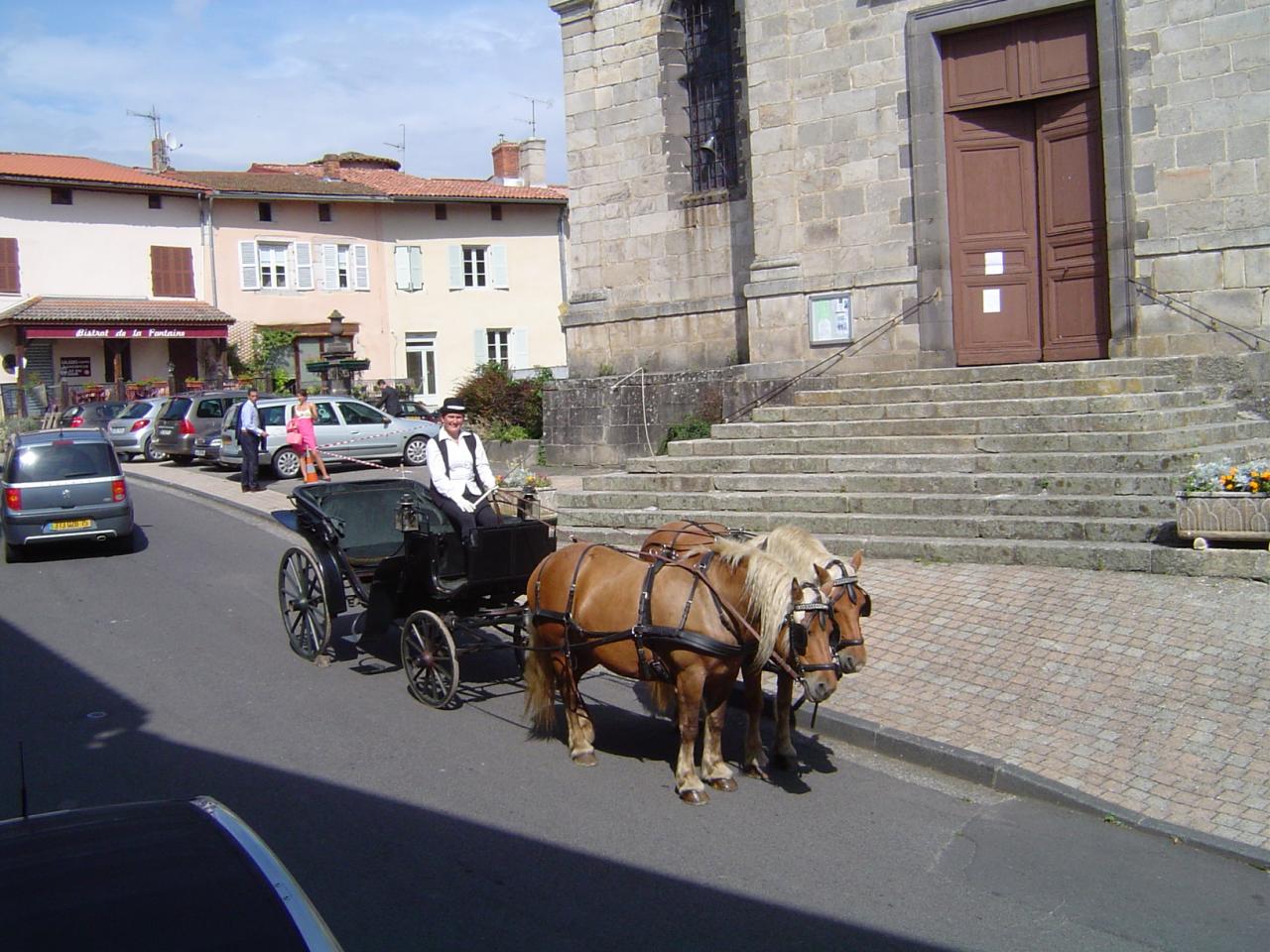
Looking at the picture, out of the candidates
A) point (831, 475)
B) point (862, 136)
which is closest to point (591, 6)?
point (862, 136)

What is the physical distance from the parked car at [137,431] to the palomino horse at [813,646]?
→ 2288 centimetres

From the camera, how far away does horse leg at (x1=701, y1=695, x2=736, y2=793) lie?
20.2 ft

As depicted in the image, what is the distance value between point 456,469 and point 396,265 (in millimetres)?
34661

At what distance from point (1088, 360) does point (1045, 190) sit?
240 centimetres

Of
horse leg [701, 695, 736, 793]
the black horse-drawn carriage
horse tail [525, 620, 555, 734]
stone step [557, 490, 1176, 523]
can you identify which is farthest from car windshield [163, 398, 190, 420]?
horse leg [701, 695, 736, 793]

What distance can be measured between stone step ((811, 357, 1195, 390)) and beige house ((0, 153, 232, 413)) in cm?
2919

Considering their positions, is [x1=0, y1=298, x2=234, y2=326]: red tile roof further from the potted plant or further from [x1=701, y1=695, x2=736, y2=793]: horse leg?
[x1=701, y1=695, x2=736, y2=793]: horse leg

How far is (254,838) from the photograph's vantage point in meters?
3.11

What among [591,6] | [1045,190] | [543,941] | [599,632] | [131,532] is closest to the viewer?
[543,941]

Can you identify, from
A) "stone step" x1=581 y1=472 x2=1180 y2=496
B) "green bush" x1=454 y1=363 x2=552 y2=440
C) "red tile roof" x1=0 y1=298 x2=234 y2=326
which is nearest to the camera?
"stone step" x1=581 y1=472 x2=1180 y2=496

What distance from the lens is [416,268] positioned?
41594mm

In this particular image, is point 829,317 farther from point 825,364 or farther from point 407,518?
point 407,518

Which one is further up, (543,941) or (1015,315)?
(1015,315)

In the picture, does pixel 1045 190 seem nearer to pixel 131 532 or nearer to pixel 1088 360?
pixel 1088 360
